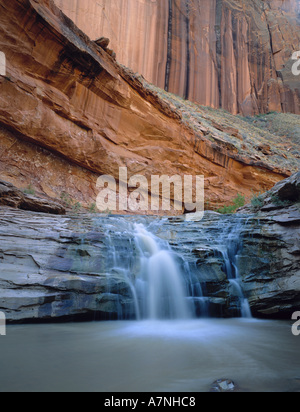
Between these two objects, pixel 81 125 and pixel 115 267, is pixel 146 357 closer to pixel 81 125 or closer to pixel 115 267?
pixel 115 267

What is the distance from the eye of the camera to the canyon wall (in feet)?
83.7

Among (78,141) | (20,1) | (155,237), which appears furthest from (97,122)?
(155,237)

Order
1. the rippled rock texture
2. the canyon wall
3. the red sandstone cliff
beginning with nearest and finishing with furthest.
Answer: the rippled rock texture, the red sandstone cliff, the canyon wall

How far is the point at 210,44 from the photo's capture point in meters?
32.5

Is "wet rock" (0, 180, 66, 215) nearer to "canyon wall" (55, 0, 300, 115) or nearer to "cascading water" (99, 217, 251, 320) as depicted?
"cascading water" (99, 217, 251, 320)

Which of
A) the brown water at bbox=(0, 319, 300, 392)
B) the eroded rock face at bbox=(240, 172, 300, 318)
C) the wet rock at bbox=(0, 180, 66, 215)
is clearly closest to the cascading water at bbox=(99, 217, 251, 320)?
the eroded rock face at bbox=(240, 172, 300, 318)

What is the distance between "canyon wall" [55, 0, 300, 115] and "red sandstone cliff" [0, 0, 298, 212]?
39.9 feet

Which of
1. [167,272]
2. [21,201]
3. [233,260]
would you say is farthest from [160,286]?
[21,201]

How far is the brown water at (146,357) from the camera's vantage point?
9.15 feet

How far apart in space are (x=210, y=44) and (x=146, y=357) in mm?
35989

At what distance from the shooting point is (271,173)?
18562 millimetres

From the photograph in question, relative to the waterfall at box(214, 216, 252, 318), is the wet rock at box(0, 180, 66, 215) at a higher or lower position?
higher
